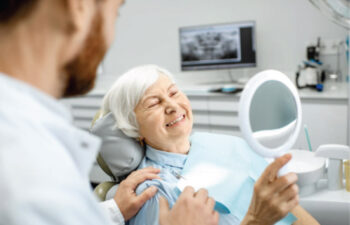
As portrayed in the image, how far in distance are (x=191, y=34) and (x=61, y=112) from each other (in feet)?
10.9

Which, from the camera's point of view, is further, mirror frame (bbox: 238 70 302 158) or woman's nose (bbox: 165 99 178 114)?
woman's nose (bbox: 165 99 178 114)

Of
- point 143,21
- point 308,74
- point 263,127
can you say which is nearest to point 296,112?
point 263,127

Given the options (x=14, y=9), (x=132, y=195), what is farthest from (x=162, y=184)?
(x=14, y=9)

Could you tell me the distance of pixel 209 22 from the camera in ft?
13.0

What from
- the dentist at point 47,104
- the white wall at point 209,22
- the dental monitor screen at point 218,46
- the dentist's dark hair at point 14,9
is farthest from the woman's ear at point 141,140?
the white wall at point 209,22

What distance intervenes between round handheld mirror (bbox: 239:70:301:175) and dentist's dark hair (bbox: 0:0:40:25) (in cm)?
58

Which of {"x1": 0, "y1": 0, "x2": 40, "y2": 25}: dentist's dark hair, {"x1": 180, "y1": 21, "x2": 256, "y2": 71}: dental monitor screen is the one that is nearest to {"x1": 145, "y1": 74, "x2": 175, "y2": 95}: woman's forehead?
{"x1": 0, "y1": 0, "x2": 40, "y2": 25}: dentist's dark hair

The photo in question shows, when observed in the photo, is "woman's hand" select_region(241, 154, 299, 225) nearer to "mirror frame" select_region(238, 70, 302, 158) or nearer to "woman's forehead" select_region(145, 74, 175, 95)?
"mirror frame" select_region(238, 70, 302, 158)

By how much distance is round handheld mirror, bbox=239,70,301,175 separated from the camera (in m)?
0.96

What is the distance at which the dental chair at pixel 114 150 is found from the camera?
1477 mm

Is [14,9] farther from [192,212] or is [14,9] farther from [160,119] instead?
[160,119]

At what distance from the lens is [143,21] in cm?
436

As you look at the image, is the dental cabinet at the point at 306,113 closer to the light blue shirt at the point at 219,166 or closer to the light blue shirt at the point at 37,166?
the light blue shirt at the point at 219,166

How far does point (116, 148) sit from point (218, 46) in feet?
8.23
